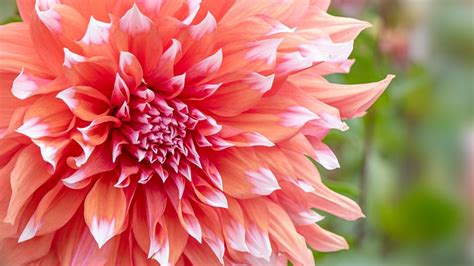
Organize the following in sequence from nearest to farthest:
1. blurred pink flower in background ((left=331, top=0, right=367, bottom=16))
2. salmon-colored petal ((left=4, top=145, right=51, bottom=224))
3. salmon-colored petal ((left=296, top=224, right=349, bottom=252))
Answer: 1. salmon-colored petal ((left=4, top=145, right=51, bottom=224))
2. salmon-colored petal ((left=296, top=224, right=349, bottom=252))
3. blurred pink flower in background ((left=331, top=0, right=367, bottom=16))

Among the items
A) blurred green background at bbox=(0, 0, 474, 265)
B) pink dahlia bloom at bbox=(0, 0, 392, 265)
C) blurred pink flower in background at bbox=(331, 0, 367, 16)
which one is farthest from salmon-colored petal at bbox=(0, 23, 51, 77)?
blurred pink flower in background at bbox=(331, 0, 367, 16)

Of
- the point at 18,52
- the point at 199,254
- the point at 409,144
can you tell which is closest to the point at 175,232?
the point at 199,254

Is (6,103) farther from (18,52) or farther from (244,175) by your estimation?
(244,175)

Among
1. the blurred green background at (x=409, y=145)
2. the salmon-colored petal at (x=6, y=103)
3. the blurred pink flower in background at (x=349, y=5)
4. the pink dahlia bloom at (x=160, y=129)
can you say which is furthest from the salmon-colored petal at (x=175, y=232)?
the blurred pink flower in background at (x=349, y=5)

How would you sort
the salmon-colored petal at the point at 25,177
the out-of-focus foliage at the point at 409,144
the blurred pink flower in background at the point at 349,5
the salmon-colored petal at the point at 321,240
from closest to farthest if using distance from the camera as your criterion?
the salmon-colored petal at the point at 25,177
the salmon-colored petal at the point at 321,240
the out-of-focus foliage at the point at 409,144
the blurred pink flower in background at the point at 349,5

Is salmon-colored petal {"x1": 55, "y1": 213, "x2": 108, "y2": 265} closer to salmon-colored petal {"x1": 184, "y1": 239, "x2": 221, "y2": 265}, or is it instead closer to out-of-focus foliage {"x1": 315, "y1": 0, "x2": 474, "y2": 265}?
salmon-colored petal {"x1": 184, "y1": 239, "x2": 221, "y2": 265}

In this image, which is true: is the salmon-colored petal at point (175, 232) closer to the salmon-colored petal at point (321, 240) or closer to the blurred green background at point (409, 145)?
the salmon-colored petal at point (321, 240)
